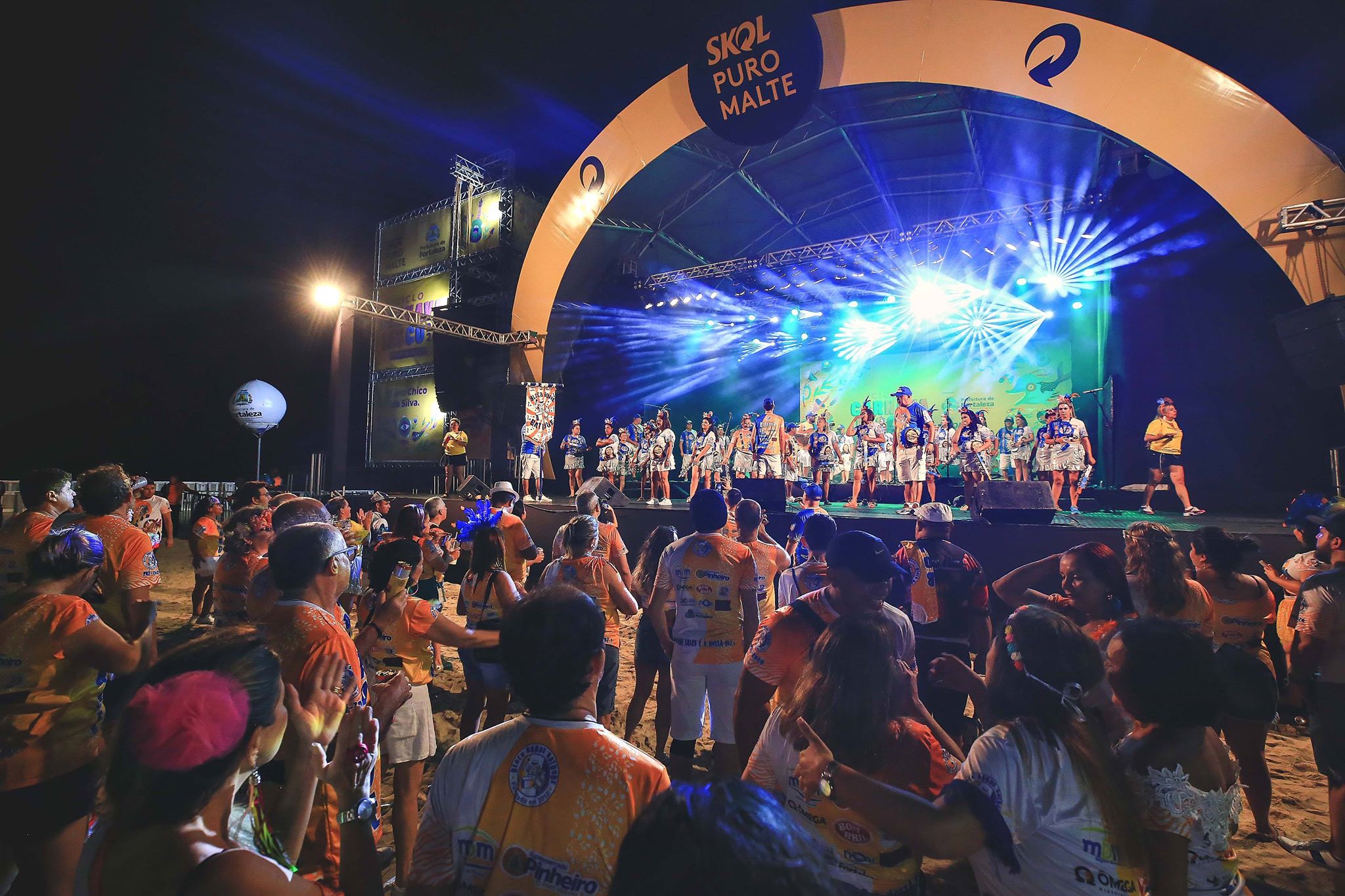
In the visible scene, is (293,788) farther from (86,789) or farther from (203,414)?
(203,414)

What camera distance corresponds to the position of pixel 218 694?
3.84 ft

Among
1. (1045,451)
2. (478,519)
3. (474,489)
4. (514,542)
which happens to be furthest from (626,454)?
(478,519)

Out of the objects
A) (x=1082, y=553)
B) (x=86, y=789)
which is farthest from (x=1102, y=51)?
(x=86, y=789)

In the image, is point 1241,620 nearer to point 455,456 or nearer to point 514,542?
point 514,542

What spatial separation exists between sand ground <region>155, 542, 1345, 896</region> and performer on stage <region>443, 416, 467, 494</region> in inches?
337

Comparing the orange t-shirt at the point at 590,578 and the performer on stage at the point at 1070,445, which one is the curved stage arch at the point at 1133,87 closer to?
the performer on stage at the point at 1070,445

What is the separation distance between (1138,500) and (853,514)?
5.48m

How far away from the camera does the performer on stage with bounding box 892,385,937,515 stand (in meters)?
10.9

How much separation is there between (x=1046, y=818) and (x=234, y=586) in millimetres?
4298

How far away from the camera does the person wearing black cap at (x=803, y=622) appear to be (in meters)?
2.47

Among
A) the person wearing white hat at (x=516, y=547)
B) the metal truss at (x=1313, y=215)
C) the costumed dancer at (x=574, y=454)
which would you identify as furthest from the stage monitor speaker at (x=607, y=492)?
the metal truss at (x=1313, y=215)

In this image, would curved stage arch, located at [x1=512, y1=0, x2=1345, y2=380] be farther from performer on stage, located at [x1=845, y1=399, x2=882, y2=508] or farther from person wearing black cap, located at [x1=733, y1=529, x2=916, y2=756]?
person wearing black cap, located at [x1=733, y1=529, x2=916, y2=756]

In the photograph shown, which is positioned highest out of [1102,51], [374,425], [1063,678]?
[1102,51]

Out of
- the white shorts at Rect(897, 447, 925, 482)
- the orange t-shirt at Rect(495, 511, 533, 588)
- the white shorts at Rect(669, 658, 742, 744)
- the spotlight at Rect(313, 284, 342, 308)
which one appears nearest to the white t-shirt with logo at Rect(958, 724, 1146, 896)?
the white shorts at Rect(669, 658, 742, 744)
